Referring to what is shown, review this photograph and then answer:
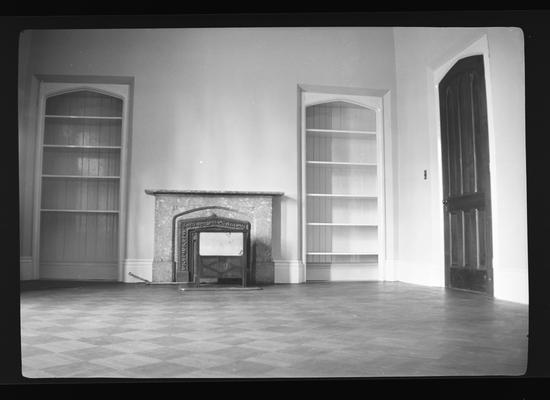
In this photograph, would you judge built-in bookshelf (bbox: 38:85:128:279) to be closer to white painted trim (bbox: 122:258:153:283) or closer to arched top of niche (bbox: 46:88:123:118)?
arched top of niche (bbox: 46:88:123:118)

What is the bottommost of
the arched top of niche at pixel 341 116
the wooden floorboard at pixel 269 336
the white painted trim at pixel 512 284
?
the wooden floorboard at pixel 269 336

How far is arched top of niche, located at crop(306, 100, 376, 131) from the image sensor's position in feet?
21.5

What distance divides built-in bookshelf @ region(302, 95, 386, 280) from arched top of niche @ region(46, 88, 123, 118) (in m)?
2.46

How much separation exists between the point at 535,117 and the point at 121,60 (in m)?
4.96

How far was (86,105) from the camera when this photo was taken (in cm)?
622

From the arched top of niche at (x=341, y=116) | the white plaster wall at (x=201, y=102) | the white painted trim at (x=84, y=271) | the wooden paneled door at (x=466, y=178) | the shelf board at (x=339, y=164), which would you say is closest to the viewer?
the wooden paneled door at (x=466, y=178)

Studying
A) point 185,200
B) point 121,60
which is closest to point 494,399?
point 185,200

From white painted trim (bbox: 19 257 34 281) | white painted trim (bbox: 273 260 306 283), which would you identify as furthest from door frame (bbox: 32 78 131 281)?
white painted trim (bbox: 273 260 306 283)

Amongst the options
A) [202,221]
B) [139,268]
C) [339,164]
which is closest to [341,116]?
[339,164]

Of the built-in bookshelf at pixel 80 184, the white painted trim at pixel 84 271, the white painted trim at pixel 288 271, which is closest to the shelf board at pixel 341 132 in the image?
the white painted trim at pixel 288 271

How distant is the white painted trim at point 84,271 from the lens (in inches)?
238

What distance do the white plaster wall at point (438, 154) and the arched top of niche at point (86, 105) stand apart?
3692 mm

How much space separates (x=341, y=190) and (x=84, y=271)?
135 inches

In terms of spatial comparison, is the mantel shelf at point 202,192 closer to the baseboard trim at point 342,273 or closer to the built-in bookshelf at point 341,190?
the built-in bookshelf at point 341,190
